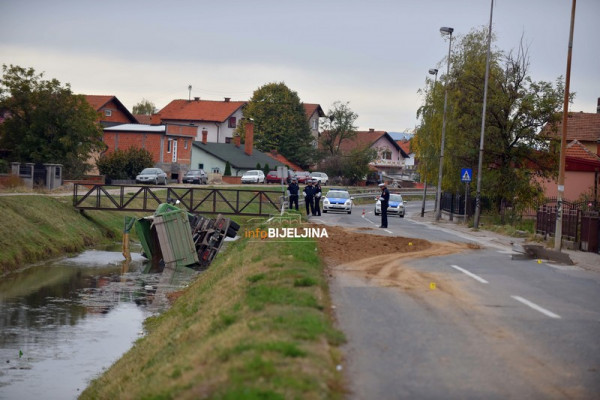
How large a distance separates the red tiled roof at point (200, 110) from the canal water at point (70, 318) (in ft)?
247

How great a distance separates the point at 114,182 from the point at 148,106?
98.0m

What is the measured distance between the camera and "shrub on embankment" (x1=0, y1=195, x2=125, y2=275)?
3212cm

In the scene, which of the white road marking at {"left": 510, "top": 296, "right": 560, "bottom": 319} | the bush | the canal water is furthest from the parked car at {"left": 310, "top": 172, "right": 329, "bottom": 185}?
the white road marking at {"left": 510, "top": 296, "right": 560, "bottom": 319}

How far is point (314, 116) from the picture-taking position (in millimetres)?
121188

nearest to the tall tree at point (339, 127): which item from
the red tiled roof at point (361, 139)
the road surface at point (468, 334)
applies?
the red tiled roof at point (361, 139)

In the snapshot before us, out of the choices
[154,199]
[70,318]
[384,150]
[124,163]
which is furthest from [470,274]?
[384,150]

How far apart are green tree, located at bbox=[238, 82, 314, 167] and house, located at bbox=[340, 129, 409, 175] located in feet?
53.6

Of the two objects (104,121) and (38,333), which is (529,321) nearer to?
(38,333)

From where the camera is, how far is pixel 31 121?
56031mm

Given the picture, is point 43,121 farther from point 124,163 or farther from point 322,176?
point 322,176

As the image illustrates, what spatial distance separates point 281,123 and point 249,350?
10038 cm

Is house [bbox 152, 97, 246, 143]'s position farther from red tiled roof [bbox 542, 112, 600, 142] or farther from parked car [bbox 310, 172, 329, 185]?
red tiled roof [bbox 542, 112, 600, 142]

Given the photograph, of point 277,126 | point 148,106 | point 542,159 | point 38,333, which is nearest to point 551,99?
point 542,159

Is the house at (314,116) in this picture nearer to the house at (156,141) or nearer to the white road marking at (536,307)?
the house at (156,141)
